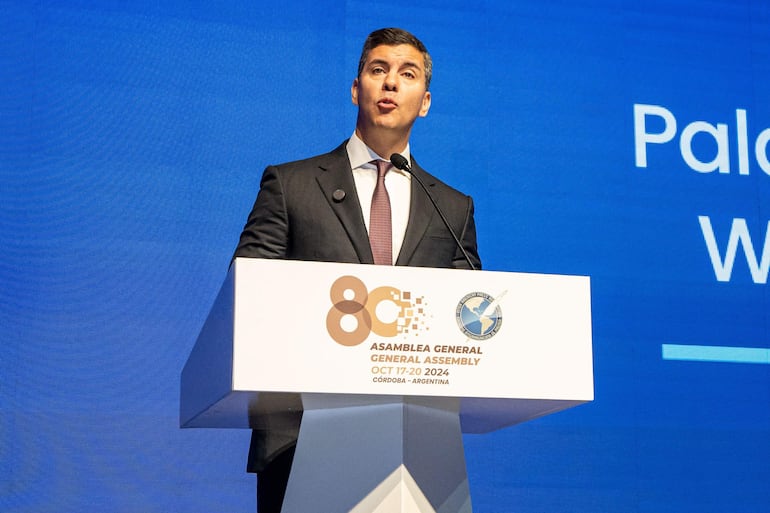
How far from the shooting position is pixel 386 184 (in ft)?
8.14

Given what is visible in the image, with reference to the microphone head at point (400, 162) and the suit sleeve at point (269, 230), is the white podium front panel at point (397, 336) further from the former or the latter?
the microphone head at point (400, 162)

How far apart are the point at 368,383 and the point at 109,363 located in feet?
6.28

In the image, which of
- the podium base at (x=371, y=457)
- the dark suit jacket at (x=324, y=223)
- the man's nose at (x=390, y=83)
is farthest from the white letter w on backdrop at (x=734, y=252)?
the podium base at (x=371, y=457)

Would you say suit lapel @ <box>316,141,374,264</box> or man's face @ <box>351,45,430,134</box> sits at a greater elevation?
man's face @ <box>351,45,430,134</box>

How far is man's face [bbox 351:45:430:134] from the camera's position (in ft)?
8.32

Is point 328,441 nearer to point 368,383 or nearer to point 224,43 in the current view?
point 368,383

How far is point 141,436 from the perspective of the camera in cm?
344

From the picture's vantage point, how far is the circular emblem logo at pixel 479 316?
6.08 ft

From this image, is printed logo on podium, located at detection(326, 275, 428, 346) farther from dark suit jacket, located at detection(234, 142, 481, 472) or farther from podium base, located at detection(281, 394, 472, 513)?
dark suit jacket, located at detection(234, 142, 481, 472)

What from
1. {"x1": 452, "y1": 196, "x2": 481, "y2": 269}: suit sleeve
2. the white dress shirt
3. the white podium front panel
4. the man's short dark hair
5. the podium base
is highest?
the man's short dark hair

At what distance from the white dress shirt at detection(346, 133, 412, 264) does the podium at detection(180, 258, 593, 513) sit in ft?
1.69

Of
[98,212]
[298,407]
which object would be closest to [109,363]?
[98,212]

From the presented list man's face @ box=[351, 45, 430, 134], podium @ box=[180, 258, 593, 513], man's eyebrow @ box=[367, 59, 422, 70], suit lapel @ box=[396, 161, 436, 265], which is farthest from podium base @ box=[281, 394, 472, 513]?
man's eyebrow @ box=[367, 59, 422, 70]

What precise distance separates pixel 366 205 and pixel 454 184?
1.53 meters
